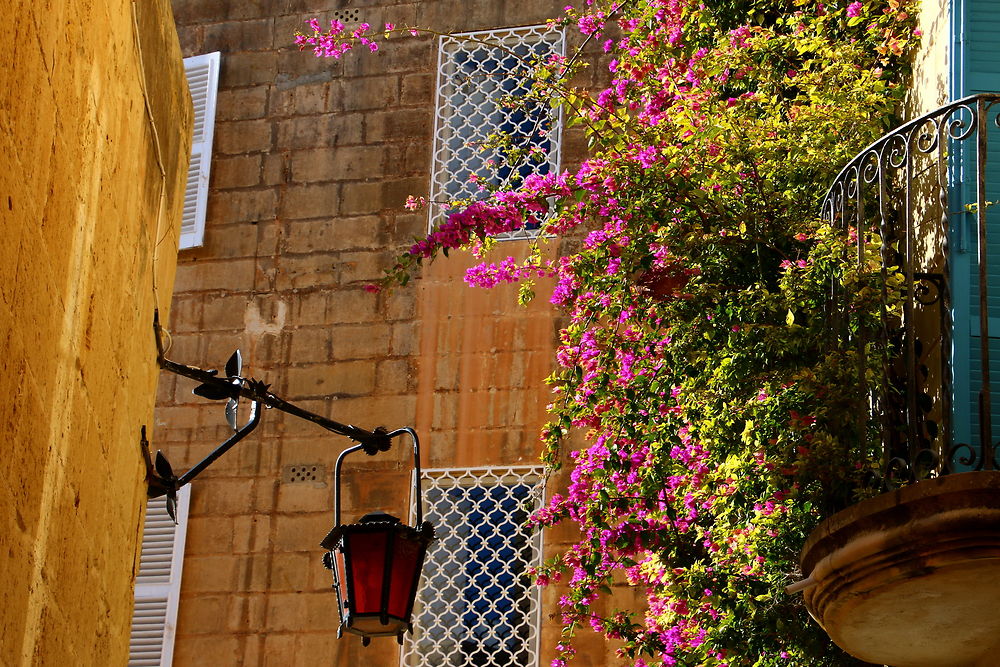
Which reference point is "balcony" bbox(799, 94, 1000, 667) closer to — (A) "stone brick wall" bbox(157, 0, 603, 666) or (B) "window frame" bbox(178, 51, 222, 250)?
(A) "stone brick wall" bbox(157, 0, 603, 666)

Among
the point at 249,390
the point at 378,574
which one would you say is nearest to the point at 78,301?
the point at 249,390

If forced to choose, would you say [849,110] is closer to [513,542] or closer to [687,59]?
[687,59]

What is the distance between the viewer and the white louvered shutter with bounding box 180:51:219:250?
10.9 m

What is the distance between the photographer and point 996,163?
6457mm

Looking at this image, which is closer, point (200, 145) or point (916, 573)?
point (916, 573)

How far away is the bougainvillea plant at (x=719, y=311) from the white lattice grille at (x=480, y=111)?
2415mm

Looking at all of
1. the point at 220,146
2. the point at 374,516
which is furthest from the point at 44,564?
the point at 220,146

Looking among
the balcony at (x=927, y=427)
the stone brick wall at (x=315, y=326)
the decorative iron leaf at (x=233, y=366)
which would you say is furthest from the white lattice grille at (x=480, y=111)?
the decorative iron leaf at (x=233, y=366)

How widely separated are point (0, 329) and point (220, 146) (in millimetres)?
8163

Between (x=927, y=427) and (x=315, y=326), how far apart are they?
560cm

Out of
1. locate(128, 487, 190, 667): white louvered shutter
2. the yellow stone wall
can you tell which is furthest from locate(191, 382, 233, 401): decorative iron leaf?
locate(128, 487, 190, 667): white louvered shutter

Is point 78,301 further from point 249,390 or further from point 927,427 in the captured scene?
point 927,427

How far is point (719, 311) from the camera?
21.6 feet

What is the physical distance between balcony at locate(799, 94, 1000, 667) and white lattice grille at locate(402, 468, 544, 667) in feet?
12.0
